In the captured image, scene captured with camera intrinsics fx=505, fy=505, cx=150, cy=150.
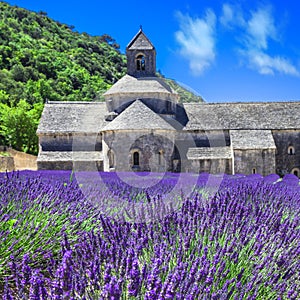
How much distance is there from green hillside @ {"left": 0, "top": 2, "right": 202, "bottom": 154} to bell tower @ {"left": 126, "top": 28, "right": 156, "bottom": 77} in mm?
13466

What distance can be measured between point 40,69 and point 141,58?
47223mm

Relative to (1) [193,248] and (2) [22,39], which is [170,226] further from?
(2) [22,39]

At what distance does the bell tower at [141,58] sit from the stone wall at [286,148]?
979 cm

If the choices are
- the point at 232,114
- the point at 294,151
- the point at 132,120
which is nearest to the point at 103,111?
the point at 132,120

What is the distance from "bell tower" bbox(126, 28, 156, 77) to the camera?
118 ft

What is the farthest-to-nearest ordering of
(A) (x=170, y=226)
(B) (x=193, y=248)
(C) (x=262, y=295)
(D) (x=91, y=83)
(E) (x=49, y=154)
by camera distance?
(D) (x=91, y=83)
(E) (x=49, y=154)
(A) (x=170, y=226)
(B) (x=193, y=248)
(C) (x=262, y=295)

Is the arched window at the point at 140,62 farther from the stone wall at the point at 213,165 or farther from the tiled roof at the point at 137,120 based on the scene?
the stone wall at the point at 213,165

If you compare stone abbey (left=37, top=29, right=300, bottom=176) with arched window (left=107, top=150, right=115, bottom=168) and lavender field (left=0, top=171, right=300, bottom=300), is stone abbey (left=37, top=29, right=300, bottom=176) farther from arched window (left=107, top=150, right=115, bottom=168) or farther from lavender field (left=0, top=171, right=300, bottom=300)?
lavender field (left=0, top=171, right=300, bottom=300)

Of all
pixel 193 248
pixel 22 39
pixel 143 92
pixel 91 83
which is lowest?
pixel 193 248

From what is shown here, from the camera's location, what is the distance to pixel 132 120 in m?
29.4

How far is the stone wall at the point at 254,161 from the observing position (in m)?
30.7

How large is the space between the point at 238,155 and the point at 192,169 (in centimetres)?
294

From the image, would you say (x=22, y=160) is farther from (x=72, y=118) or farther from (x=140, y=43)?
(x=140, y=43)

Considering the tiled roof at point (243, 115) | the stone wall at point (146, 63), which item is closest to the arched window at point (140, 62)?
the stone wall at point (146, 63)
